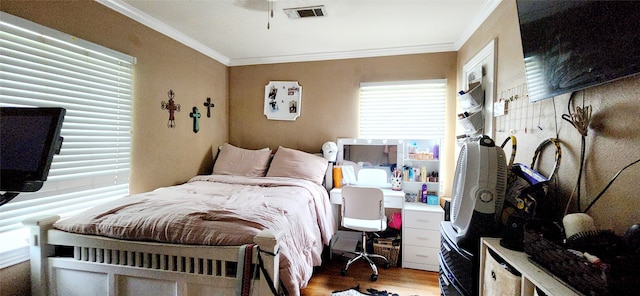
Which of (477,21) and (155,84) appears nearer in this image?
(477,21)

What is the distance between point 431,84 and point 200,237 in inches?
111

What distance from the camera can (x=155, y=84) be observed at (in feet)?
8.11

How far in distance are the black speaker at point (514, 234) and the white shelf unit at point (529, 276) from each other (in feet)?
0.09

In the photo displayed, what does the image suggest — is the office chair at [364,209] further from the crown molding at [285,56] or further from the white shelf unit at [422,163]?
the crown molding at [285,56]

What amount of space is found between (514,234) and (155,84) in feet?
9.76

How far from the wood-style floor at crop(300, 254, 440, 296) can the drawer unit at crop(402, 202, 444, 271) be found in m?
0.08

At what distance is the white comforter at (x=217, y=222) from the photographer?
4.45 ft

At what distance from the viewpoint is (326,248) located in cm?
281

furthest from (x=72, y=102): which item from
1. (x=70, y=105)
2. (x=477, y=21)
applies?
(x=477, y=21)

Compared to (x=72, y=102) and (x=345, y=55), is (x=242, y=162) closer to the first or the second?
(x=72, y=102)

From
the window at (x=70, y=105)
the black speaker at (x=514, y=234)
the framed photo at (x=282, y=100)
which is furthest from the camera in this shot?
the framed photo at (x=282, y=100)

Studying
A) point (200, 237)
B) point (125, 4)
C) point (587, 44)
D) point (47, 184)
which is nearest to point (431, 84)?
point (587, 44)

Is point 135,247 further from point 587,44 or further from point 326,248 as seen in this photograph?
point 587,44

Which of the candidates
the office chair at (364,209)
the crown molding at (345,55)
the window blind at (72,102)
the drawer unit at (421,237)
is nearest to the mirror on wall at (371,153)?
the drawer unit at (421,237)
